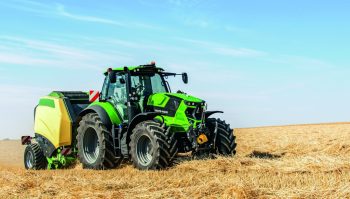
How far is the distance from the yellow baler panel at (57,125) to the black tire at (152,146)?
3.13 metres

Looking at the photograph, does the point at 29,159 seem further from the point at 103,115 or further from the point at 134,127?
the point at 134,127

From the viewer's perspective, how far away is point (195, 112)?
10695 millimetres

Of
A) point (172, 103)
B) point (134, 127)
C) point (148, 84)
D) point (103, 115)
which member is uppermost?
point (148, 84)

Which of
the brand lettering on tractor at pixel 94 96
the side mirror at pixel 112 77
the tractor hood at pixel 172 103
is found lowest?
the tractor hood at pixel 172 103

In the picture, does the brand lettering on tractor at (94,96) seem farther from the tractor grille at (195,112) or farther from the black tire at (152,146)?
the tractor grille at (195,112)

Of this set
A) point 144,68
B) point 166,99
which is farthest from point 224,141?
point 144,68

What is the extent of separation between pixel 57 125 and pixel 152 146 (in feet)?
13.3

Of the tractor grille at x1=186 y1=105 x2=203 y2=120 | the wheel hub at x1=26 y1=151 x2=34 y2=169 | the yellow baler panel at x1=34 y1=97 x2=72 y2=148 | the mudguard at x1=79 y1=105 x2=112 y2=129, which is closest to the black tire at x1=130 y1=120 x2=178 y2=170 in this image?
the tractor grille at x1=186 y1=105 x2=203 y2=120

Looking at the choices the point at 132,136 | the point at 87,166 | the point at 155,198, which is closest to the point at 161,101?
the point at 132,136

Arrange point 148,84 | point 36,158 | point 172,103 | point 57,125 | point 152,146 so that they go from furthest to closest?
point 36,158, point 57,125, point 148,84, point 172,103, point 152,146

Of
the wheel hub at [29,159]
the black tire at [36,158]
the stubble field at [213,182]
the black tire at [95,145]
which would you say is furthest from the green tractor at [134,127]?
the wheel hub at [29,159]

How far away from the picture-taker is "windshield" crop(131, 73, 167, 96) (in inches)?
446

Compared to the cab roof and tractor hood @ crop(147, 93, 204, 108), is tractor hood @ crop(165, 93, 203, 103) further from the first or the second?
the cab roof

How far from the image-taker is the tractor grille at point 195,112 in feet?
34.9
